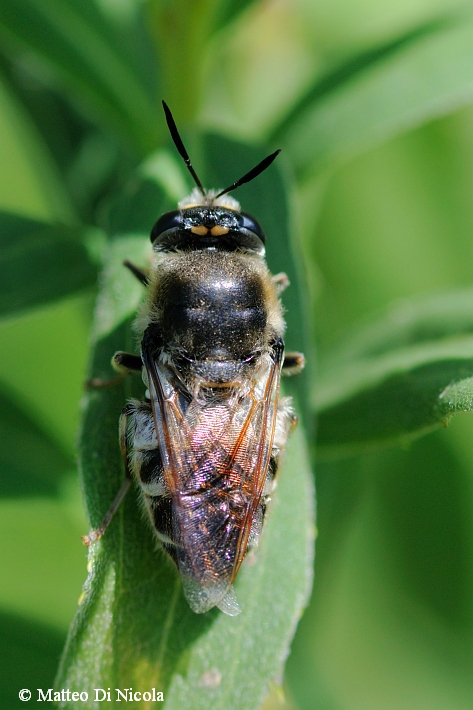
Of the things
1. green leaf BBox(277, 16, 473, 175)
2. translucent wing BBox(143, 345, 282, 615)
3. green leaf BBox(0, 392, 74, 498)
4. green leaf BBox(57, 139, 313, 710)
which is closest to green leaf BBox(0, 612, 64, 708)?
green leaf BBox(0, 392, 74, 498)

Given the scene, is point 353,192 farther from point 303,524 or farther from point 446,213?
point 303,524

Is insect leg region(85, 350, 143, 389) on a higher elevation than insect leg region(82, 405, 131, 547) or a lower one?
higher

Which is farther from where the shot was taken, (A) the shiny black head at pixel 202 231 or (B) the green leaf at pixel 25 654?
(B) the green leaf at pixel 25 654

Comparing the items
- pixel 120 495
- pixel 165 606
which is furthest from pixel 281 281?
pixel 165 606

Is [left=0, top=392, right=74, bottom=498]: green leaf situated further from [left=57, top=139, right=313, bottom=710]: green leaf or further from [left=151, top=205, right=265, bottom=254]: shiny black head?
[left=151, top=205, right=265, bottom=254]: shiny black head

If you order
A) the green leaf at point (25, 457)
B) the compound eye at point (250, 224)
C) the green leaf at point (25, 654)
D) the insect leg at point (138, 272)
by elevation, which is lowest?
the green leaf at point (25, 654)

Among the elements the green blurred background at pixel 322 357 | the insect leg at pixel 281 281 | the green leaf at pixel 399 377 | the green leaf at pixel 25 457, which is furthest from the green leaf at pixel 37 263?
the green leaf at pixel 399 377

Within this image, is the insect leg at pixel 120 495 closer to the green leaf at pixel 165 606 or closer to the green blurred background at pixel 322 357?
the green leaf at pixel 165 606

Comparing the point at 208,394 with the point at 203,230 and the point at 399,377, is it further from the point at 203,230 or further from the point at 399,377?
the point at 399,377
